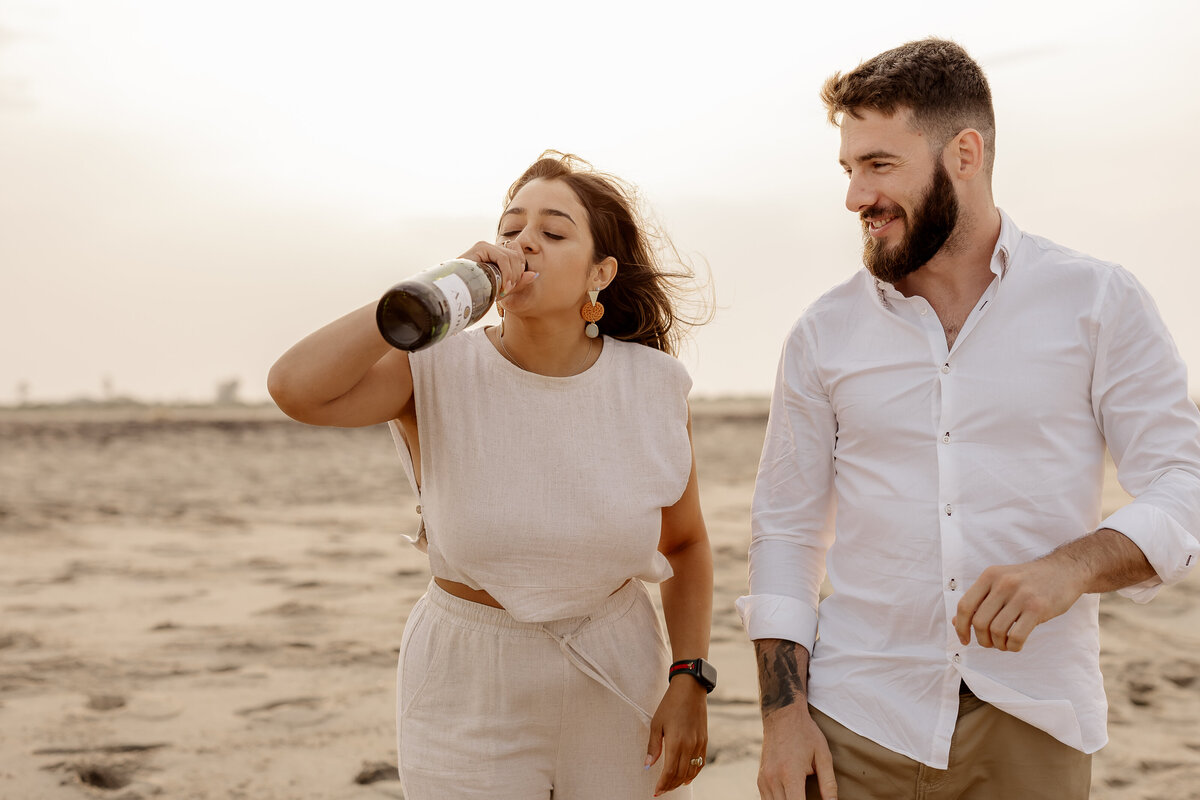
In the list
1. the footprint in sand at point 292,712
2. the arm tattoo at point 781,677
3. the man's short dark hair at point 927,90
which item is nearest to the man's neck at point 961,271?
the man's short dark hair at point 927,90

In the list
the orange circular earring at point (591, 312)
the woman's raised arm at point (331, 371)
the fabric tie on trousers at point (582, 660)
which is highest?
the orange circular earring at point (591, 312)

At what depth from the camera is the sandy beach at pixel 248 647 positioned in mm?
3711

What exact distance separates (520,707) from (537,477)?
48 centimetres

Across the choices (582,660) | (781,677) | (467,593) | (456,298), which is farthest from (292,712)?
(456,298)

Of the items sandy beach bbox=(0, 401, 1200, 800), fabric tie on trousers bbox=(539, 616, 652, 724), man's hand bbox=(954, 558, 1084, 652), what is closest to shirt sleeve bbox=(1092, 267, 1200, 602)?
man's hand bbox=(954, 558, 1084, 652)

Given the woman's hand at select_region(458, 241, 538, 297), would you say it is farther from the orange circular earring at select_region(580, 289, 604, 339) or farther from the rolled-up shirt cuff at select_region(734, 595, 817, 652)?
the rolled-up shirt cuff at select_region(734, 595, 817, 652)

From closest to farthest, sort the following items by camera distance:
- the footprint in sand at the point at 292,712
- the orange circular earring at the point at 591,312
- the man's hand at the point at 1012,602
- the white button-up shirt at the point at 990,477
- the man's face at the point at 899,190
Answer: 1. the man's hand at the point at 1012,602
2. the white button-up shirt at the point at 990,477
3. the man's face at the point at 899,190
4. the orange circular earring at the point at 591,312
5. the footprint in sand at the point at 292,712

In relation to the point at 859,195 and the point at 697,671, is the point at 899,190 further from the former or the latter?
the point at 697,671

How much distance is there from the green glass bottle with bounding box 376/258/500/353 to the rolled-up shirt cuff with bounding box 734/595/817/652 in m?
0.85

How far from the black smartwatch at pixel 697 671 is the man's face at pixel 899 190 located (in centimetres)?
94

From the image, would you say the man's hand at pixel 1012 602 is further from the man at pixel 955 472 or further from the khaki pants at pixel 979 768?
the khaki pants at pixel 979 768

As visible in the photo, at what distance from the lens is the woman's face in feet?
7.38

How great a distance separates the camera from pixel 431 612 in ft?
7.36

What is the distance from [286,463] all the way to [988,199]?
10.3 m
